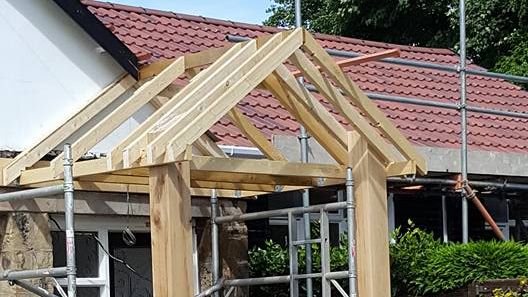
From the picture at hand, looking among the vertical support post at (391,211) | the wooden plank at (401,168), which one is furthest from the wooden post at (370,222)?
the vertical support post at (391,211)

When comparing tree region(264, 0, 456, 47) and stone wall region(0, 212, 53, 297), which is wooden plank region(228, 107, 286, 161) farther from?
tree region(264, 0, 456, 47)

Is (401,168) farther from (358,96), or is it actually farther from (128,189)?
(128,189)

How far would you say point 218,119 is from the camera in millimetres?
8633

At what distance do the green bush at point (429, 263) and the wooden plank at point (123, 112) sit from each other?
106 inches

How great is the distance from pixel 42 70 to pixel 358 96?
9.01 ft

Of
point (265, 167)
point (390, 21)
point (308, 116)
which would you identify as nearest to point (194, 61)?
point (308, 116)

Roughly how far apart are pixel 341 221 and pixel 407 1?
13141mm

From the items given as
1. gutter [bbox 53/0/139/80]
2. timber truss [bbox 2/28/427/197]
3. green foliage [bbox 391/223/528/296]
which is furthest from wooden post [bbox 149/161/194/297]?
green foliage [bbox 391/223/528/296]

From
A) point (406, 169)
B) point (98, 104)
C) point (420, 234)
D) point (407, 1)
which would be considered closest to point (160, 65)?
point (98, 104)

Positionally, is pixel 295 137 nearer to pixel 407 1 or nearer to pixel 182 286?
pixel 182 286

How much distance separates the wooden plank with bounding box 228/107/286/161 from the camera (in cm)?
1060

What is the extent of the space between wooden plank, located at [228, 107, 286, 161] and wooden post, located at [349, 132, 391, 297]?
42.6 inches

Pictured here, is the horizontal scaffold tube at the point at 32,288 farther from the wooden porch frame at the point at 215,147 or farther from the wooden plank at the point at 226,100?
the wooden plank at the point at 226,100

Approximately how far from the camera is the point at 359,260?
9781 mm
